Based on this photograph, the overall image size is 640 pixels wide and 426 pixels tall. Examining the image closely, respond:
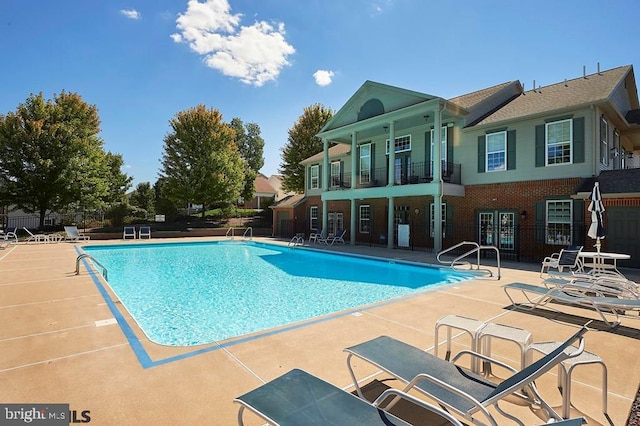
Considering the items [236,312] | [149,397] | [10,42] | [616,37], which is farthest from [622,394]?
[10,42]

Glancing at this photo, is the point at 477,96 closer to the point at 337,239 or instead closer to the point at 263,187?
the point at 337,239

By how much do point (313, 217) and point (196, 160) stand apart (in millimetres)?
12466

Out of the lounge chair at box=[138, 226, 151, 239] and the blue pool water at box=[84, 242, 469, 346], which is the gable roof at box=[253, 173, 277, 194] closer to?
the lounge chair at box=[138, 226, 151, 239]

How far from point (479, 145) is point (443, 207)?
146 inches

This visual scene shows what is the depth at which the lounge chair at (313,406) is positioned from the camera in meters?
2.13

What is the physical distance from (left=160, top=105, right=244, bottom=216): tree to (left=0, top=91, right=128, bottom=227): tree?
19.1 ft

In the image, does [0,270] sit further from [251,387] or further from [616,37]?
[616,37]

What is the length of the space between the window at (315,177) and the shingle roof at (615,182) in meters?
17.3

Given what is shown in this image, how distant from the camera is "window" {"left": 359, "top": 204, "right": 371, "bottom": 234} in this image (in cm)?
2220

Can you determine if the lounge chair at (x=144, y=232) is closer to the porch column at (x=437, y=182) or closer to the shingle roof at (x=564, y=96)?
the porch column at (x=437, y=182)

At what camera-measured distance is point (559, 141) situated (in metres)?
14.1

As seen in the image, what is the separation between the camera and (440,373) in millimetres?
2904

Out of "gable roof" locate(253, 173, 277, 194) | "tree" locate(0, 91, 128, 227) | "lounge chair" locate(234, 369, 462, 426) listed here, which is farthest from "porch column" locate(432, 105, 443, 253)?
"gable roof" locate(253, 173, 277, 194)

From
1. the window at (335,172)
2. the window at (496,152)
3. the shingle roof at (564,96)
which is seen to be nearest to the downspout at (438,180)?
the shingle roof at (564,96)
